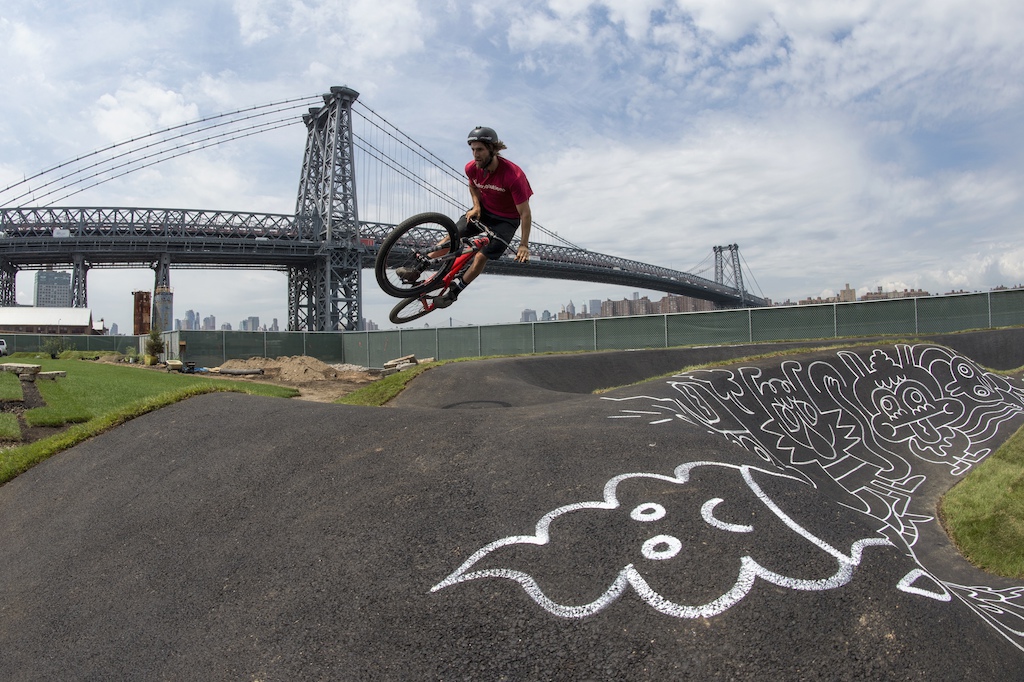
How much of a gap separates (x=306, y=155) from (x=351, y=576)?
7818 cm

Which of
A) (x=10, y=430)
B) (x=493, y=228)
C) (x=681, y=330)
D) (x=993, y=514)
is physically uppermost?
(x=493, y=228)

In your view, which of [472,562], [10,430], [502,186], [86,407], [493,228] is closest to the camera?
[472,562]

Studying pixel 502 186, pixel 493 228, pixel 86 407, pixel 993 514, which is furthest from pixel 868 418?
pixel 86 407

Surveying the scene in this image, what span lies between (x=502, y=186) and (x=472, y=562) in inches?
259

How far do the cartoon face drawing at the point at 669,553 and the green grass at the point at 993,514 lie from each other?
3.72 metres

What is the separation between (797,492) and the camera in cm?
483

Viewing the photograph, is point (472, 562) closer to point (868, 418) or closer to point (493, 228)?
point (493, 228)

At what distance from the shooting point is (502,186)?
9180 millimetres

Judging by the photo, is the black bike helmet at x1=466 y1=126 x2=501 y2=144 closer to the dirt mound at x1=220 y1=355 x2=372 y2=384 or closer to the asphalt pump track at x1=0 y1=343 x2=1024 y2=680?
the asphalt pump track at x1=0 y1=343 x2=1024 y2=680

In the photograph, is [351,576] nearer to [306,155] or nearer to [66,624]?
[66,624]

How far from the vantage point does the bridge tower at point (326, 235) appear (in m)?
59.0

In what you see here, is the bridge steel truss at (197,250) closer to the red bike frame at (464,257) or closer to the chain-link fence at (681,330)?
the chain-link fence at (681,330)

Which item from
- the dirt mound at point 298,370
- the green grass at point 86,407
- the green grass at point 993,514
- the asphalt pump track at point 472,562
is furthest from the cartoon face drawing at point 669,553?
the dirt mound at point 298,370

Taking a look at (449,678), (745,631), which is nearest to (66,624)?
(449,678)
